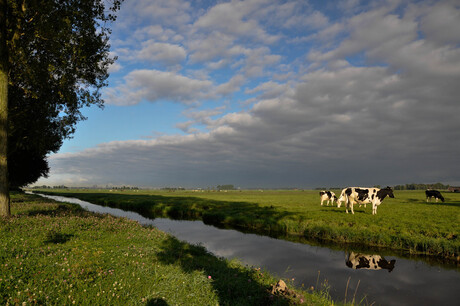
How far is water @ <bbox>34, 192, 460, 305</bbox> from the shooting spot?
10.8 meters

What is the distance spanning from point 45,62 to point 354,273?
81.7 ft

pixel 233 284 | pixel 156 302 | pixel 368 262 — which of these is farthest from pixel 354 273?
pixel 156 302

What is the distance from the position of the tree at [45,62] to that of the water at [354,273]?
646 inches

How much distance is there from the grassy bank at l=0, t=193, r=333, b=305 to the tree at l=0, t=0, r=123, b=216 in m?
7.93

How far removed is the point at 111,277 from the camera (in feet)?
24.4

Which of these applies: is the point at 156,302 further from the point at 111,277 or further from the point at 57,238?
the point at 57,238

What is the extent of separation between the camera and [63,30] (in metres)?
14.7

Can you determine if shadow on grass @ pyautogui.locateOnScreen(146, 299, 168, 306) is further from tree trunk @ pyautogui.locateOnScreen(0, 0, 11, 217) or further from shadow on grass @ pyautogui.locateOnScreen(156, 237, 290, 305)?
tree trunk @ pyautogui.locateOnScreen(0, 0, 11, 217)

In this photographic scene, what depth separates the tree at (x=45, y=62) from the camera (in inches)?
565

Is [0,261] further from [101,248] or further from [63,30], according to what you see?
[63,30]

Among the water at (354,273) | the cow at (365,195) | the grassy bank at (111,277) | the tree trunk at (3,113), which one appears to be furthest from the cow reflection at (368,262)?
the tree trunk at (3,113)

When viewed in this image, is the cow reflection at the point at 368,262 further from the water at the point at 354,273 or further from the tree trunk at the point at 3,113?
the tree trunk at the point at 3,113

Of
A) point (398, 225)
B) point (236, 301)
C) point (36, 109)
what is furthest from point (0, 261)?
point (398, 225)

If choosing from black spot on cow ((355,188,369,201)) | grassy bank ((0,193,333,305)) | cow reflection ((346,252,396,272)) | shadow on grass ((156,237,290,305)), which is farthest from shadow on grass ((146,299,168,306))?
black spot on cow ((355,188,369,201))
